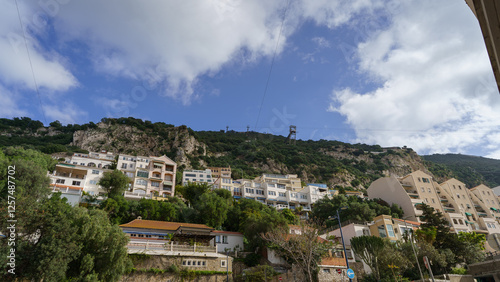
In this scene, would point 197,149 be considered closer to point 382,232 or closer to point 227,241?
point 227,241

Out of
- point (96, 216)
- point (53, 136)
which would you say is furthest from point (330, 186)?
point (53, 136)

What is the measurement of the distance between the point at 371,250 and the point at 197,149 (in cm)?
10024

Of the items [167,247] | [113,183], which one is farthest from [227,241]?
[113,183]

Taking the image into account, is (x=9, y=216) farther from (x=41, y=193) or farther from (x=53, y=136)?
(x=53, y=136)

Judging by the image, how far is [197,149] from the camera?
400 ft

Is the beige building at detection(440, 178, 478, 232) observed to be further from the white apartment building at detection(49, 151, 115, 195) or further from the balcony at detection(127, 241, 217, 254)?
the white apartment building at detection(49, 151, 115, 195)

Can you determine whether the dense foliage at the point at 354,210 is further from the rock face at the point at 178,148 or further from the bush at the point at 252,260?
the rock face at the point at 178,148

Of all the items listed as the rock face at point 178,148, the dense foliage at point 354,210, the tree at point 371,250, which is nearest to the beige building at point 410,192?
the dense foliage at point 354,210

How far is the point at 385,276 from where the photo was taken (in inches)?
1053

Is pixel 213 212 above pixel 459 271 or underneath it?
above

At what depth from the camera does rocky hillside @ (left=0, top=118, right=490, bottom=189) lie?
108 metres

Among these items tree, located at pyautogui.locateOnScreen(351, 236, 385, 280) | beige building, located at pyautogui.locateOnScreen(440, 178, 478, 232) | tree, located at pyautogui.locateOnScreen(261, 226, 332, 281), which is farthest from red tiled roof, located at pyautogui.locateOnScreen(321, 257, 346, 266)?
beige building, located at pyautogui.locateOnScreen(440, 178, 478, 232)

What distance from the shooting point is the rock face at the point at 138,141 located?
352 feet

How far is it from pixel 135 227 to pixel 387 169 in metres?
143
